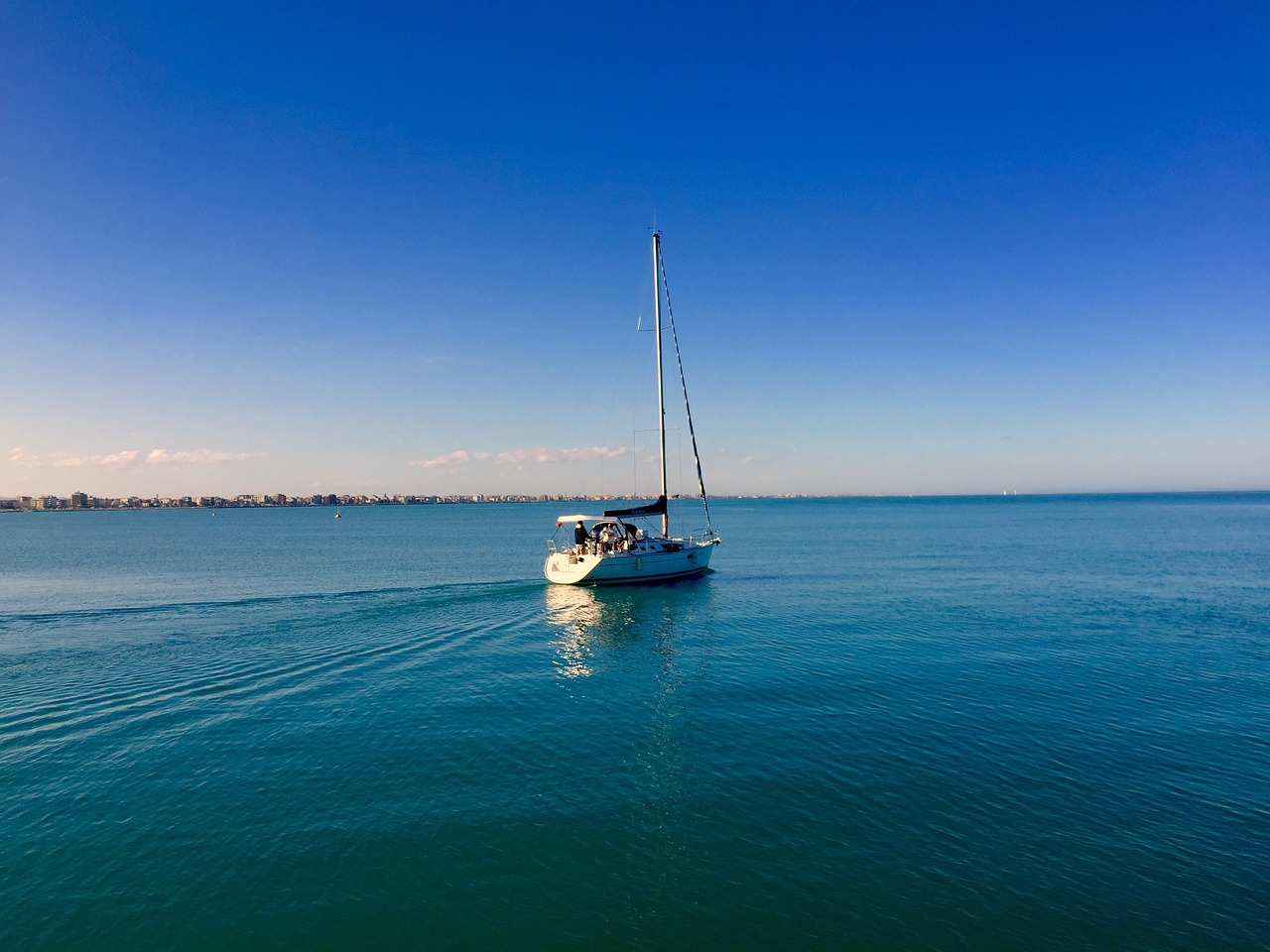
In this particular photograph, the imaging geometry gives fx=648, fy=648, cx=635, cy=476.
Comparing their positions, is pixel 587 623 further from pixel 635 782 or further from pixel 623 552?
pixel 635 782

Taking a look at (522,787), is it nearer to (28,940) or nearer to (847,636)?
(28,940)

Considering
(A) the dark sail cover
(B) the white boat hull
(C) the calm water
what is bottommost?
(C) the calm water

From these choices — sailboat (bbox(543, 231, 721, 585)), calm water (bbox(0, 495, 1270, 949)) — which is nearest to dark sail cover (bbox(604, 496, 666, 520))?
sailboat (bbox(543, 231, 721, 585))

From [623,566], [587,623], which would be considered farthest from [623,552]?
[587,623]

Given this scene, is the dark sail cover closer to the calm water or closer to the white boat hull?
the white boat hull

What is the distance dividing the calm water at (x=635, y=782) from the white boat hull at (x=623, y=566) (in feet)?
35.2

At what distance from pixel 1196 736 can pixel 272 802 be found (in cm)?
2748

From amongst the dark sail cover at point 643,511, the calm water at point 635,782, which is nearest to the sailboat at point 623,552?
the dark sail cover at point 643,511

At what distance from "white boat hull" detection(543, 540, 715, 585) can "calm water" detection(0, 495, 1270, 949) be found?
10718 mm

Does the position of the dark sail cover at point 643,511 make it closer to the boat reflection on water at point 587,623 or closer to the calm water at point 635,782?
the boat reflection on water at point 587,623

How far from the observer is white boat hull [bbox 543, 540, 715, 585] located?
164ft

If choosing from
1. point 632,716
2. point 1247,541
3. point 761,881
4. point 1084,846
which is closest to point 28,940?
point 761,881

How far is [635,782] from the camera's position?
58.2 feet

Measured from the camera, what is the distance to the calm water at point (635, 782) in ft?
40.5
